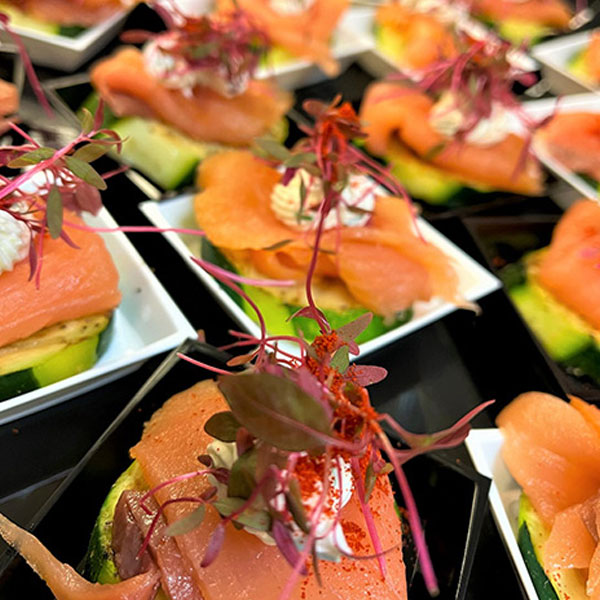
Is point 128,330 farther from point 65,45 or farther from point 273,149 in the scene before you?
point 65,45

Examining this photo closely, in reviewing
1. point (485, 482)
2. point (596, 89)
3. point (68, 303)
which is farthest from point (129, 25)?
point (485, 482)

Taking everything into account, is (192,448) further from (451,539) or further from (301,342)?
(451,539)

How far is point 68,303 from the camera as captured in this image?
60.4 inches

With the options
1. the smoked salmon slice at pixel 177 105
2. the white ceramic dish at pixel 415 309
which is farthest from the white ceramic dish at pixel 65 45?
the white ceramic dish at pixel 415 309

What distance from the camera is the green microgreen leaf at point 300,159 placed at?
1.80 m

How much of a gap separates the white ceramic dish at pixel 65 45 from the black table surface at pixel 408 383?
847mm

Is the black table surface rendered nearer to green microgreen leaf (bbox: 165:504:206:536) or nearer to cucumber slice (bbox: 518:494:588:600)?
cucumber slice (bbox: 518:494:588:600)

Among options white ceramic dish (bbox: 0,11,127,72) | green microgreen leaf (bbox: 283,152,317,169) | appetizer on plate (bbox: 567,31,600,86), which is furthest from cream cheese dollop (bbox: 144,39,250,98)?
appetizer on plate (bbox: 567,31,600,86)

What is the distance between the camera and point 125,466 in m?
1.35

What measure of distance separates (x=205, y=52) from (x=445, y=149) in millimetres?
975

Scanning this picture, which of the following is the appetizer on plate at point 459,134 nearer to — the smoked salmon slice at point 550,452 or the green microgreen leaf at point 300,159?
the green microgreen leaf at point 300,159

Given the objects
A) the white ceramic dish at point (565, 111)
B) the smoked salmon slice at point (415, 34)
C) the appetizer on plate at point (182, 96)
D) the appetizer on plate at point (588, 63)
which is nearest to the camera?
the appetizer on plate at point (182, 96)

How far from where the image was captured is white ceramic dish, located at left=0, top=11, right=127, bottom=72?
2684mm

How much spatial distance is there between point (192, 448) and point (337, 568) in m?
0.35
